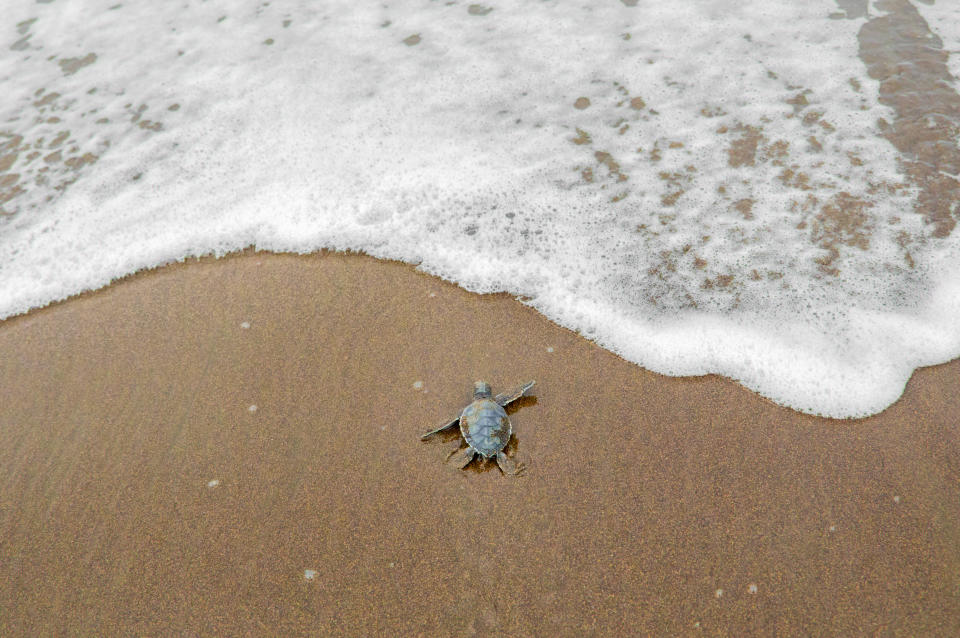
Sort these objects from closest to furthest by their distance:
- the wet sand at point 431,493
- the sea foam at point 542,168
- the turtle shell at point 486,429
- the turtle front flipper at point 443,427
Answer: the wet sand at point 431,493, the turtle shell at point 486,429, the turtle front flipper at point 443,427, the sea foam at point 542,168

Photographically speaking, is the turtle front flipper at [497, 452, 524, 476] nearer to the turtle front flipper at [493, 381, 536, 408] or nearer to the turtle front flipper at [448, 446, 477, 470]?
the turtle front flipper at [448, 446, 477, 470]

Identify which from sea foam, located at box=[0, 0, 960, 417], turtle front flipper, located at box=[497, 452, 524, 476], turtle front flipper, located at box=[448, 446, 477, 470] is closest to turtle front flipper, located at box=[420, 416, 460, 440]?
turtle front flipper, located at box=[448, 446, 477, 470]

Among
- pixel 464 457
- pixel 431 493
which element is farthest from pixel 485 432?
pixel 431 493

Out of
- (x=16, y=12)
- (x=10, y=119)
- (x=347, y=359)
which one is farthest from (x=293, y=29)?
(x=347, y=359)

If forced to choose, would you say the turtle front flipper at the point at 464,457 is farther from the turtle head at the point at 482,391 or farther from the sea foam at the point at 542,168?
the sea foam at the point at 542,168

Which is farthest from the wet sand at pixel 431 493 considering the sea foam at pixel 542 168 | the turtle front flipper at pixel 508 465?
the sea foam at pixel 542 168

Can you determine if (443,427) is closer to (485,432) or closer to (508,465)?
(485,432)

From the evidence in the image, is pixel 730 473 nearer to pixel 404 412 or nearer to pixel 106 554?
pixel 404 412
